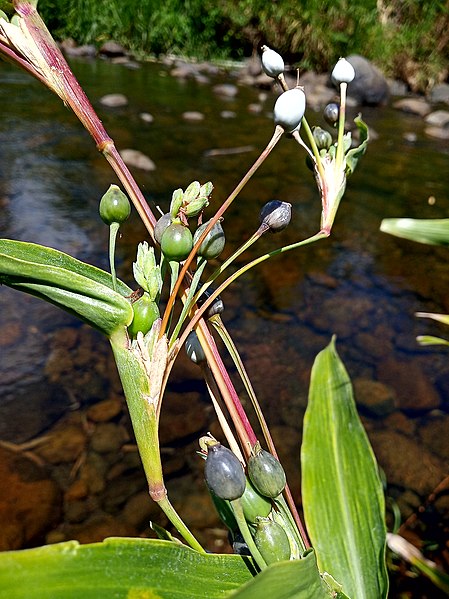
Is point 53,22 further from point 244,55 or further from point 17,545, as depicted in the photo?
point 17,545

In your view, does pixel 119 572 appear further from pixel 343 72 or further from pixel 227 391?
pixel 343 72

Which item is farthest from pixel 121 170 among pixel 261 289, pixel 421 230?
pixel 261 289

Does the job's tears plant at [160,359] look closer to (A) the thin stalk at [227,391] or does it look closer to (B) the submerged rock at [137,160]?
(A) the thin stalk at [227,391]

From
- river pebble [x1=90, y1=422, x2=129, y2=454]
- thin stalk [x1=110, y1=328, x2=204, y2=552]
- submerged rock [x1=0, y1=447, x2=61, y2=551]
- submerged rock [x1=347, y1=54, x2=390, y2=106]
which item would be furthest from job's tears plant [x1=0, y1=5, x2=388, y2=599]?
submerged rock [x1=347, y1=54, x2=390, y2=106]

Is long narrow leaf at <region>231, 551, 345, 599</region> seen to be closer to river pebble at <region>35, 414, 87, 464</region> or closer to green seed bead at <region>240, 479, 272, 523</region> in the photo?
green seed bead at <region>240, 479, 272, 523</region>

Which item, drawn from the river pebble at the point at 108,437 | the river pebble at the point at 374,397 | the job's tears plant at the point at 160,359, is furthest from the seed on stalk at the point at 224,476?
the river pebble at the point at 374,397
